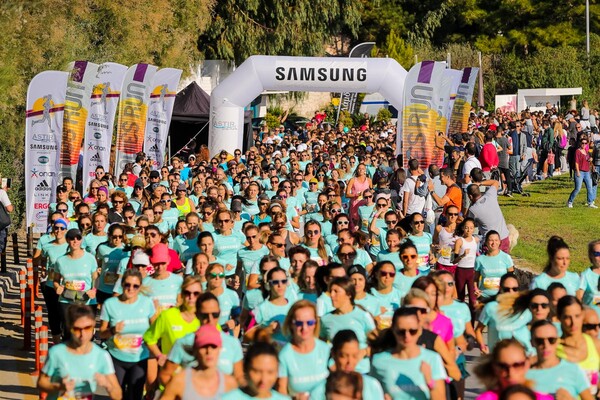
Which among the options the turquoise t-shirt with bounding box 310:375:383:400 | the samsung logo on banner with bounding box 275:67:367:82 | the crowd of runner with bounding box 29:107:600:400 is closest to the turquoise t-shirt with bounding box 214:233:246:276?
the crowd of runner with bounding box 29:107:600:400

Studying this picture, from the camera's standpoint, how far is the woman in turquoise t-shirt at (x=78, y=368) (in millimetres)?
9023

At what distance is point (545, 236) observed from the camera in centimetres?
2378

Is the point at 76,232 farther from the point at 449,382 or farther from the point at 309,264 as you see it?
the point at 449,382

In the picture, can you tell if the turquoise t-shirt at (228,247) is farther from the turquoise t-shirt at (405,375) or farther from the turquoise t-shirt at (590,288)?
the turquoise t-shirt at (405,375)

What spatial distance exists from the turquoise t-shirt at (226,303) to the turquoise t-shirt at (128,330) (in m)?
0.75

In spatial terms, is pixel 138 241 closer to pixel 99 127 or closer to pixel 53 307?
pixel 53 307

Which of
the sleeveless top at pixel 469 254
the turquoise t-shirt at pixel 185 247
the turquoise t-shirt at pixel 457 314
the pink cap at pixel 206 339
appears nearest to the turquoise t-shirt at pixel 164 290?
the turquoise t-shirt at pixel 457 314

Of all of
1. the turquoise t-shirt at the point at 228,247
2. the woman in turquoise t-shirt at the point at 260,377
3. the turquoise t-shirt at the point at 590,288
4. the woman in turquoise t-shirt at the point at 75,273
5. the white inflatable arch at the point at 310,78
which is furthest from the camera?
the white inflatable arch at the point at 310,78

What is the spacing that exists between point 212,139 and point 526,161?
23.8ft

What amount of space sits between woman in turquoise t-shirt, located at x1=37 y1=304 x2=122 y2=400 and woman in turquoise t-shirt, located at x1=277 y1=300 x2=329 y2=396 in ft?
3.87

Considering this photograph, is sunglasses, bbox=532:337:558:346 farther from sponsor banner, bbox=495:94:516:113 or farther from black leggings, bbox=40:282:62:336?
sponsor banner, bbox=495:94:516:113

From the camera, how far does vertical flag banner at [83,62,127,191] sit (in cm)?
2409

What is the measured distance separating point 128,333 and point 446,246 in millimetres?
5455

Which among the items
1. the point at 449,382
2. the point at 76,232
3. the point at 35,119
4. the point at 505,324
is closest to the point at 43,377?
the point at 449,382
